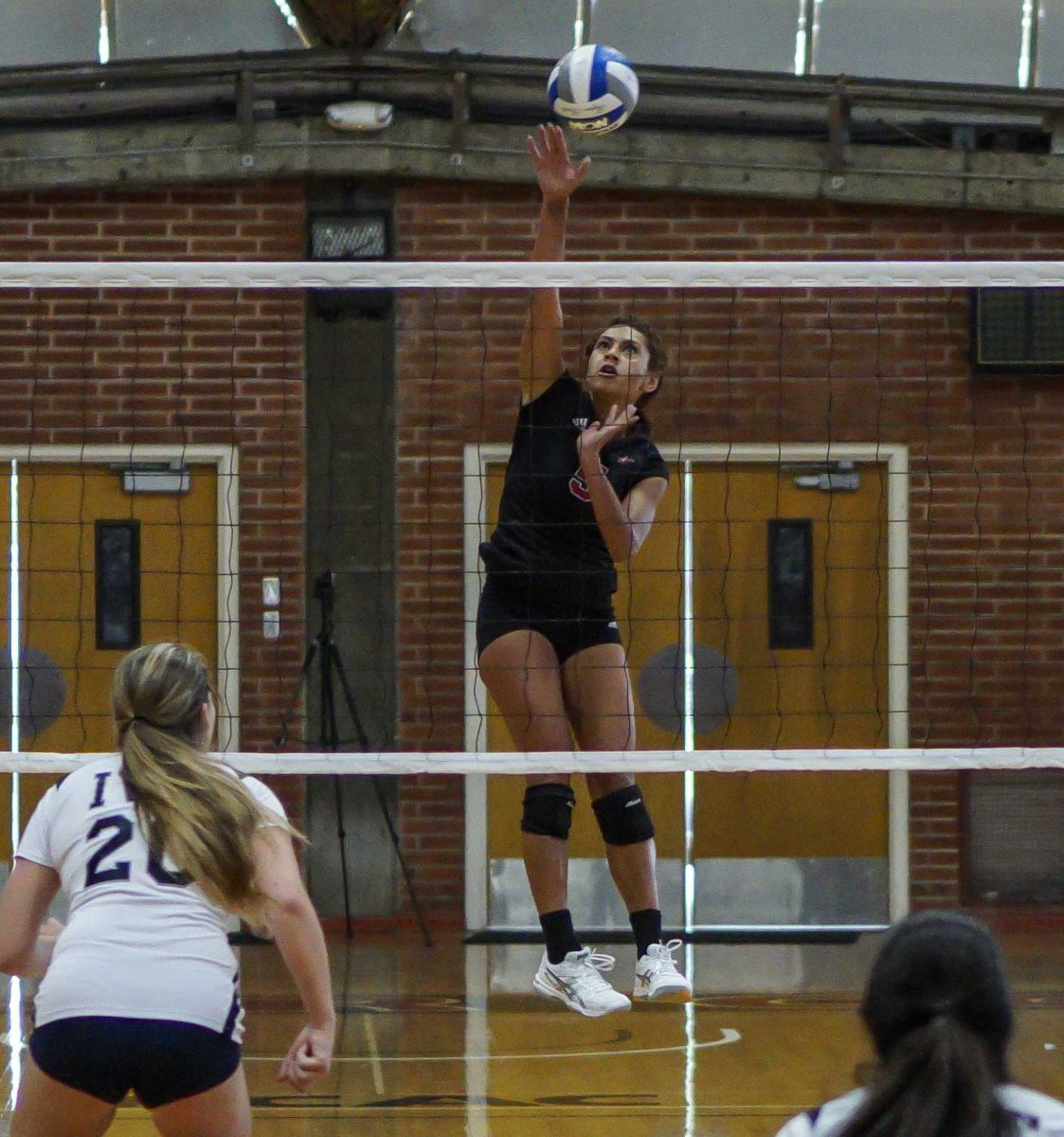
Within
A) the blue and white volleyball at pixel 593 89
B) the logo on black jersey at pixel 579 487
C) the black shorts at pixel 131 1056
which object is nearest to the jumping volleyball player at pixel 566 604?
the logo on black jersey at pixel 579 487

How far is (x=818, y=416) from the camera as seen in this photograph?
9.48 metres

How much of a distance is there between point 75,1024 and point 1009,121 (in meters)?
7.90

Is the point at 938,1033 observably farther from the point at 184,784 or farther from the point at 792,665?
the point at 792,665

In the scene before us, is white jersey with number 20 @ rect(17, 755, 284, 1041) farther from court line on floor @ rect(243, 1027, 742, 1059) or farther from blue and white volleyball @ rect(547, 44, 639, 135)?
court line on floor @ rect(243, 1027, 742, 1059)

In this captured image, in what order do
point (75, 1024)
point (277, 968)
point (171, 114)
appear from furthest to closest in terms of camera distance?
point (171, 114), point (277, 968), point (75, 1024)

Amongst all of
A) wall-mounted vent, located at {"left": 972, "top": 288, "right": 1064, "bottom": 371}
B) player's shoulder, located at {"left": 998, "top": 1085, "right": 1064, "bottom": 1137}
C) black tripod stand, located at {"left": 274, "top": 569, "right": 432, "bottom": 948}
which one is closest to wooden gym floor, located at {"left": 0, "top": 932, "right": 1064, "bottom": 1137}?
black tripod stand, located at {"left": 274, "top": 569, "right": 432, "bottom": 948}

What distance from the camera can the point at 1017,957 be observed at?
8844mm

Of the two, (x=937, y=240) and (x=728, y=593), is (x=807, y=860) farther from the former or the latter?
(x=937, y=240)

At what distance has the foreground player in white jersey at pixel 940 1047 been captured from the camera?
6.15 feet

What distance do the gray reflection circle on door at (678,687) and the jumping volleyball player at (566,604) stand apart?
446cm

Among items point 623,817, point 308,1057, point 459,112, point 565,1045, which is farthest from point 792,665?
point 308,1057

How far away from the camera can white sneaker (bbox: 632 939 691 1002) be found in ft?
15.9

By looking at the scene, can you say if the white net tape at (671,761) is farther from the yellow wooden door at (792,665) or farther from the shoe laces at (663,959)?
the yellow wooden door at (792,665)

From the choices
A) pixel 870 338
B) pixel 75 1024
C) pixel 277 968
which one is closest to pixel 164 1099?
pixel 75 1024
